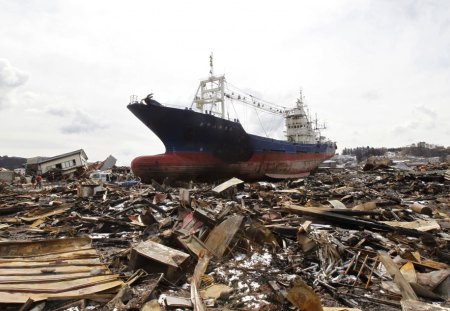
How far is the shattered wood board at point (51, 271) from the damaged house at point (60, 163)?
3363 cm

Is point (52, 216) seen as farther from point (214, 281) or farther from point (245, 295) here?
point (245, 295)

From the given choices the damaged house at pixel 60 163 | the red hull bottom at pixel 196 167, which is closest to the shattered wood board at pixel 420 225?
the red hull bottom at pixel 196 167

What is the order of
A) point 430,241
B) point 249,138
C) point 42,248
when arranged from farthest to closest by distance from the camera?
point 249,138 → point 430,241 → point 42,248

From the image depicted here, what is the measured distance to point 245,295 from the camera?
4.24 metres

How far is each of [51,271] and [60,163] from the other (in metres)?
38.2

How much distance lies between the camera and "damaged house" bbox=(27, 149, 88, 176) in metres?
36.7

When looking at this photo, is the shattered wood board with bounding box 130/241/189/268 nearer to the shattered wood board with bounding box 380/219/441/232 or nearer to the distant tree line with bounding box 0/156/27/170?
the shattered wood board with bounding box 380/219/441/232

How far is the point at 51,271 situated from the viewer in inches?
178

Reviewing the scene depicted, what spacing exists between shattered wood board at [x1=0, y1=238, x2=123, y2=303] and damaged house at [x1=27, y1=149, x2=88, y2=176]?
33.6 m

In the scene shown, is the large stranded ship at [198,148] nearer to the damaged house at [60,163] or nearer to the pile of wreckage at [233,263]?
the pile of wreckage at [233,263]

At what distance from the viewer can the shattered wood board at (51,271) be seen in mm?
3895

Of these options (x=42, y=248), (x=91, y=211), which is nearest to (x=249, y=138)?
(x=91, y=211)

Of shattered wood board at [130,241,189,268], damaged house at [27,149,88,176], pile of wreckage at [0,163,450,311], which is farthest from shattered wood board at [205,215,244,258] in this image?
damaged house at [27,149,88,176]

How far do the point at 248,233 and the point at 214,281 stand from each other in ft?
5.80
